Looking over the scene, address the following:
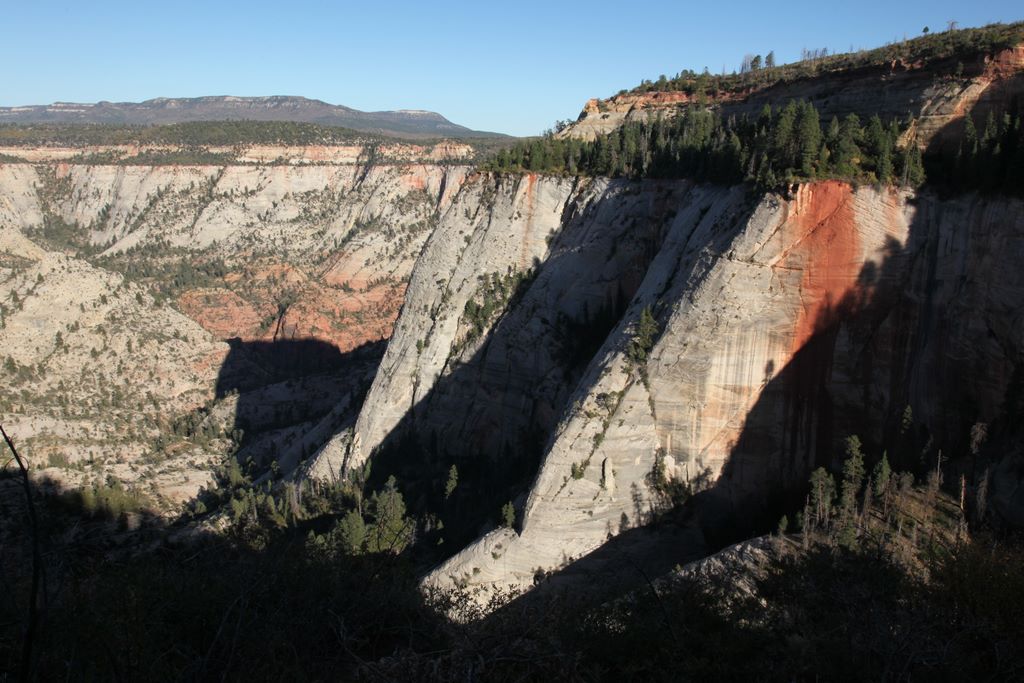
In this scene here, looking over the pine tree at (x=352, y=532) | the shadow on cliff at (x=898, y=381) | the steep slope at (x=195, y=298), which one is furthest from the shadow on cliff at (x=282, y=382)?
the shadow on cliff at (x=898, y=381)

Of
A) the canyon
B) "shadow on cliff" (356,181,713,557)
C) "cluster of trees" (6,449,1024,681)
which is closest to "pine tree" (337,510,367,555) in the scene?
the canyon

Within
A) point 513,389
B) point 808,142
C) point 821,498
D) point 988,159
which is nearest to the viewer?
point 821,498

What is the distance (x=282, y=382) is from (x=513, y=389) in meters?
33.3

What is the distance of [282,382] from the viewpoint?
5972cm

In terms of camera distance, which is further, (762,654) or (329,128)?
(329,128)

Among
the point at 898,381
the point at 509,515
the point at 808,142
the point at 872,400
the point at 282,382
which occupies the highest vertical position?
the point at 808,142

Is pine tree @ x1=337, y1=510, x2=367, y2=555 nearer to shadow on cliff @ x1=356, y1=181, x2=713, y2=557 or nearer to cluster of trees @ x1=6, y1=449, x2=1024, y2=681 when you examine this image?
shadow on cliff @ x1=356, y1=181, x2=713, y2=557

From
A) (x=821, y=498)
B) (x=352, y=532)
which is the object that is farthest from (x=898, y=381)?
(x=352, y=532)

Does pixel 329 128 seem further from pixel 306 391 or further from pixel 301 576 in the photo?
pixel 301 576

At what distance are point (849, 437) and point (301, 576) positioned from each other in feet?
48.7

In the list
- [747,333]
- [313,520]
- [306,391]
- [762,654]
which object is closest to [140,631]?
[762,654]

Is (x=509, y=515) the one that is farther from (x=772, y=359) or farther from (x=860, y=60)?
(x=860, y=60)

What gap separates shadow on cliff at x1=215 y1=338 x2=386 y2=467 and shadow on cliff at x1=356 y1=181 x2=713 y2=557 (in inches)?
381

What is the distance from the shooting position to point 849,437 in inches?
807
